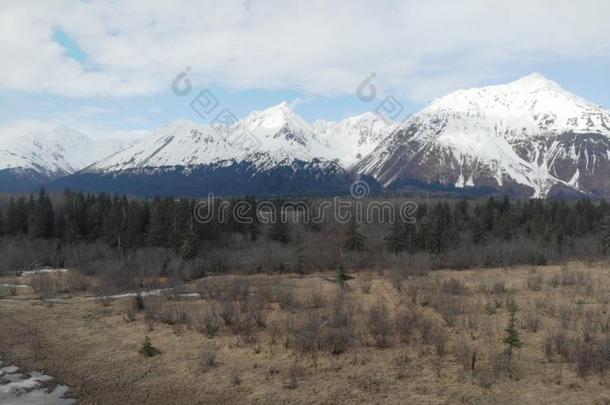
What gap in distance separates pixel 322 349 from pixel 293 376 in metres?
3.07

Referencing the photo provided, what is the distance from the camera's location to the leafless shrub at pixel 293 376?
15719 millimetres

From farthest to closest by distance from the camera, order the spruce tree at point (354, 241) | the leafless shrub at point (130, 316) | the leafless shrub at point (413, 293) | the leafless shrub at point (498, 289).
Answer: the spruce tree at point (354, 241) < the leafless shrub at point (498, 289) < the leafless shrub at point (413, 293) < the leafless shrub at point (130, 316)

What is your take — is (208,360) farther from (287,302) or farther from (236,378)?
(287,302)

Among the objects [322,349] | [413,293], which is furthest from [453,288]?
[322,349]

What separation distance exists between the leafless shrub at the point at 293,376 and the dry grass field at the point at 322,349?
38mm

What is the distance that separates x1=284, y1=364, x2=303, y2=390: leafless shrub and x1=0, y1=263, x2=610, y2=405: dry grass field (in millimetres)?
38

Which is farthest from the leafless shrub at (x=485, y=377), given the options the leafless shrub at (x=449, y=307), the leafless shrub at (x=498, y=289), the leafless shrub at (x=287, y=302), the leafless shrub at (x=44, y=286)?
the leafless shrub at (x=44, y=286)

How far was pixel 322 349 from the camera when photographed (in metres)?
18.9

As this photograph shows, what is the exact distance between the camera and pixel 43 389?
1630 centimetres

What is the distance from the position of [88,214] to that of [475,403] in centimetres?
7359

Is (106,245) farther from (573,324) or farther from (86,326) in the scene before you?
(573,324)

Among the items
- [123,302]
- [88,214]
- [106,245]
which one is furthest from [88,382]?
[88,214]

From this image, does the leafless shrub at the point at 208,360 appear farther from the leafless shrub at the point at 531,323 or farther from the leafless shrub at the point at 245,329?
the leafless shrub at the point at 531,323

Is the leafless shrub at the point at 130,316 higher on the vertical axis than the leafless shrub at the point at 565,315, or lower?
lower
